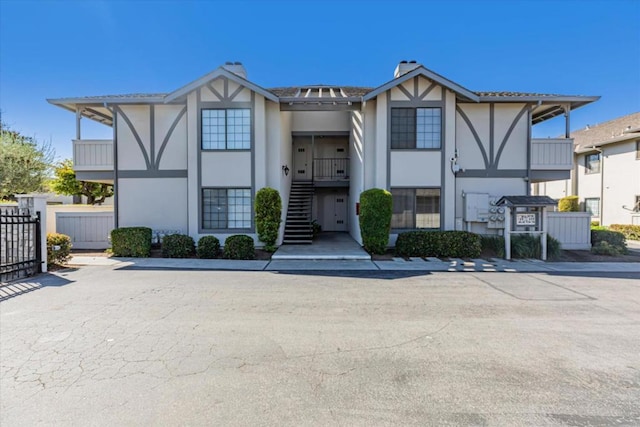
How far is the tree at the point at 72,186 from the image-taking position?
90.0 feet

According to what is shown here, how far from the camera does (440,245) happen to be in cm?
1143

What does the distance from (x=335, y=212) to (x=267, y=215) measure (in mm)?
7477

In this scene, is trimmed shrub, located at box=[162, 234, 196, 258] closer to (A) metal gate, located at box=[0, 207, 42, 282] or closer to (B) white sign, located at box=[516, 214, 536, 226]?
(A) metal gate, located at box=[0, 207, 42, 282]

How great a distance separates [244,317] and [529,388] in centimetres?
418

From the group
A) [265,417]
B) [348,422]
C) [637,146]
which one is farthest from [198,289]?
[637,146]

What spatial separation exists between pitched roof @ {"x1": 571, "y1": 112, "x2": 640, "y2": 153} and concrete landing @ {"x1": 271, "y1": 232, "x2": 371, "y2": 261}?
1836cm

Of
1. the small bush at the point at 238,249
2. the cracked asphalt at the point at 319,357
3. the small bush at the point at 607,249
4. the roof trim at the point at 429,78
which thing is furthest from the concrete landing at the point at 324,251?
the small bush at the point at 607,249

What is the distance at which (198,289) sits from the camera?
723 centimetres

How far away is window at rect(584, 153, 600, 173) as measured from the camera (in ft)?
70.0

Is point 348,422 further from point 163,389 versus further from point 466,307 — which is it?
point 466,307

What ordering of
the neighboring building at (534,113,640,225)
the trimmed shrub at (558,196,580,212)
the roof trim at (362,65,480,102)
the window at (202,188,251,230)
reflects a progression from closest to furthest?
the roof trim at (362,65,480,102)
the window at (202,188,251,230)
the neighboring building at (534,113,640,225)
the trimmed shrub at (558,196,580,212)

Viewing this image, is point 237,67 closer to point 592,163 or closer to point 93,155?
point 93,155

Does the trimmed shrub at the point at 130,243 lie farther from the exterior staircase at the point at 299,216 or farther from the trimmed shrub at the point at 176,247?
the exterior staircase at the point at 299,216

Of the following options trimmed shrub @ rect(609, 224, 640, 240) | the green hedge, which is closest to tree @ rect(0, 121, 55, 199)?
the green hedge
